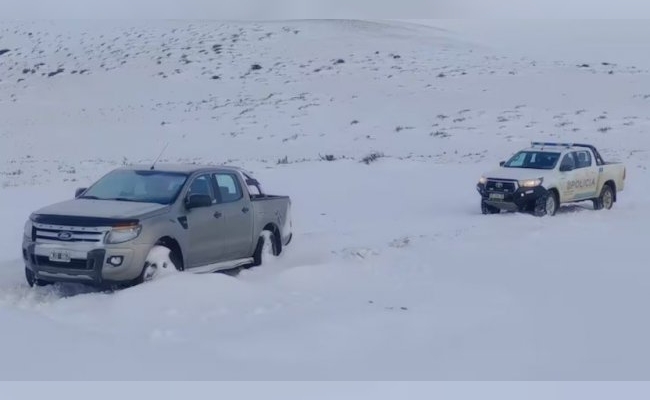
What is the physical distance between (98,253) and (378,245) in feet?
20.1

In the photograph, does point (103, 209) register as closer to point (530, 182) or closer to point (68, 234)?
point (68, 234)

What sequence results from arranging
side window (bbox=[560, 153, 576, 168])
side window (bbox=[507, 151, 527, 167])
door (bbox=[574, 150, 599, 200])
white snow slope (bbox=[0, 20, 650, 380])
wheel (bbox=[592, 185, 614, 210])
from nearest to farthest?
white snow slope (bbox=[0, 20, 650, 380]) → side window (bbox=[560, 153, 576, 168]) → door (bbox=[574, 150, 599, 200]) → side window (bbox=[507, 151, 527, 167]) → wheel (bbox=[592, 185, 614, 210])

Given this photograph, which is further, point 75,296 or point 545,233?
point 545,233

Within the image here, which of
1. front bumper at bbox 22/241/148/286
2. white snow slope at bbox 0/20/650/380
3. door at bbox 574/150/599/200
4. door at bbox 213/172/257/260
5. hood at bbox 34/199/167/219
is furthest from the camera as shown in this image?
door at bbox 574/150/599/200

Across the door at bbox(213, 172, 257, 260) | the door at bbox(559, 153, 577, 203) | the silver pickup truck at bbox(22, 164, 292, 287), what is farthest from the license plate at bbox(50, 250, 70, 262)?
the door at bbox(559, 153, 577, 203)

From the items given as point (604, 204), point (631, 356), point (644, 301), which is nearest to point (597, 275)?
point (644, 301)

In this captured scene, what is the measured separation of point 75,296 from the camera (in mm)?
10883

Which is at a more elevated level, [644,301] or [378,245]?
[644,301]

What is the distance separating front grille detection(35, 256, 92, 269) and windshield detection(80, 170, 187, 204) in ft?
4.66

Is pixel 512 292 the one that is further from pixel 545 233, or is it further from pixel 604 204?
pixel 604 204

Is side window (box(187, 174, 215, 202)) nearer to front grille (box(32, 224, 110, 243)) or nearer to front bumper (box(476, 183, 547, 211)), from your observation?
front grille (box(32, 224, 110, 243))

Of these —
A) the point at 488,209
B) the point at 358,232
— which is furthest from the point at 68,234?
the point at 488,209

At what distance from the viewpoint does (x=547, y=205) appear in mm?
20234

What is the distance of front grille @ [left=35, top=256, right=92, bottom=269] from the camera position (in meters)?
10.9
